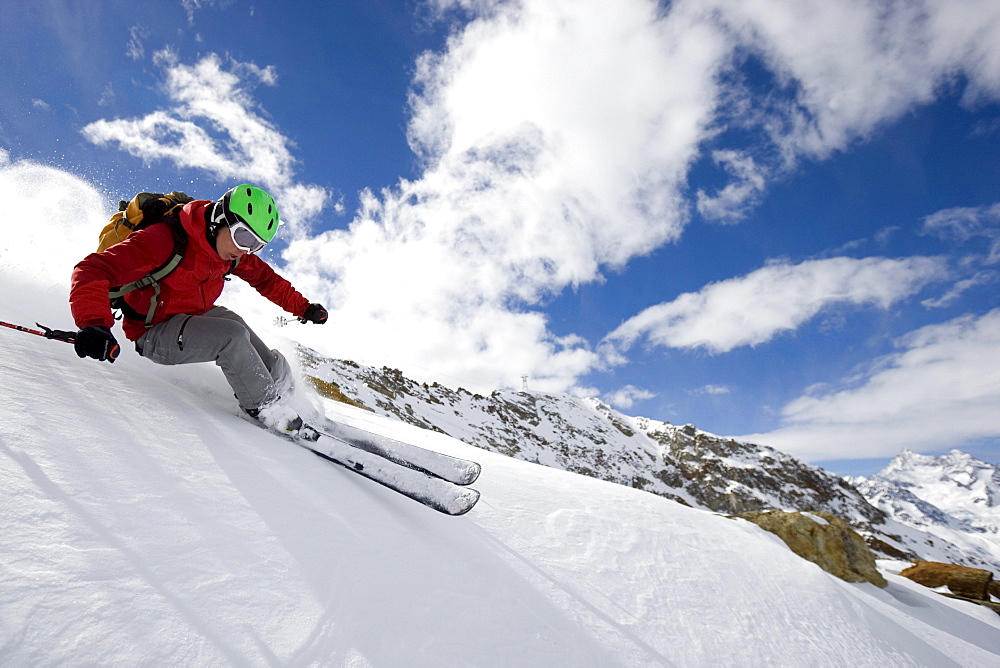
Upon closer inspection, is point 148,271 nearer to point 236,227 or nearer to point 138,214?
point 138,214

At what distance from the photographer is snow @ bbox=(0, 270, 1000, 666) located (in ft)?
5.57

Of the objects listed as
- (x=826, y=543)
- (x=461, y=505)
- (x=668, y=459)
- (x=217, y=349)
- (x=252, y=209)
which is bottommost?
(x=461, y=505)

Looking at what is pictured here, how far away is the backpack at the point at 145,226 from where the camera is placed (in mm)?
3967

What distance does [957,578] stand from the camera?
10.1 meters

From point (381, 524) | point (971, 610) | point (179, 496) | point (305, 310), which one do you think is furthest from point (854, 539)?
point (179, 496)

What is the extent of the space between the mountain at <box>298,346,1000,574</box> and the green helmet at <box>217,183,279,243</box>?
79974 mm

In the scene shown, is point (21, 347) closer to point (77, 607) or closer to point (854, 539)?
point (77, 607)

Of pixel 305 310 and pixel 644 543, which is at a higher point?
pixel 305 310

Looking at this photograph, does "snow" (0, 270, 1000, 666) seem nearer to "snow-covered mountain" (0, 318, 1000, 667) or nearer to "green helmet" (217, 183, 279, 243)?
"snow-covered mountain" (0, 318, 1000, 667)

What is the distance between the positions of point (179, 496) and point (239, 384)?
6.77 ft

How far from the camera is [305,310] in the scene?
590cm

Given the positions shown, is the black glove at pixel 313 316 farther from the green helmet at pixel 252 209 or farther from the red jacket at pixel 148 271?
the green helmet at pixel 252 209

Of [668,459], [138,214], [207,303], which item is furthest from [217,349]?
[668,459]

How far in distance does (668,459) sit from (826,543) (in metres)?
148
